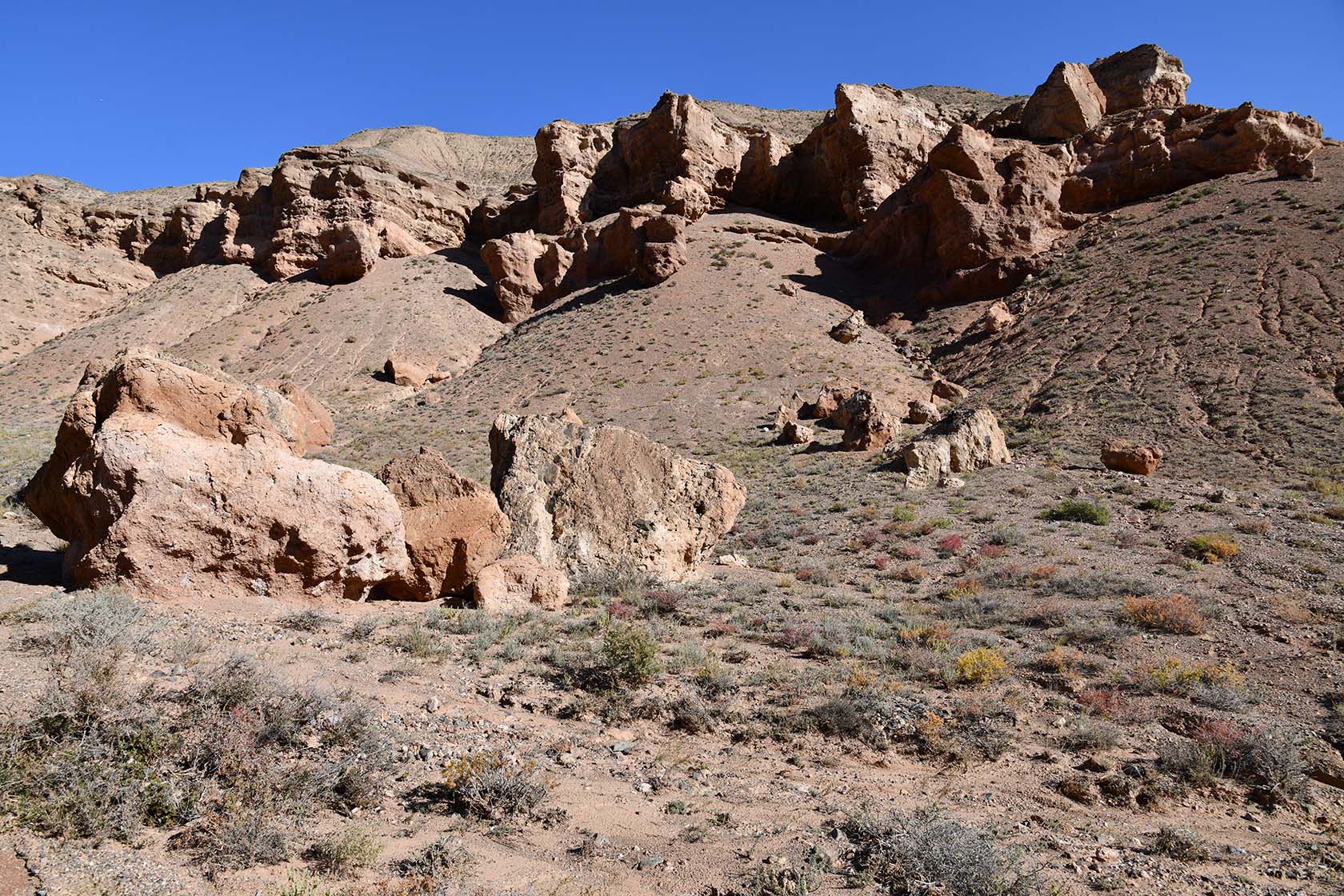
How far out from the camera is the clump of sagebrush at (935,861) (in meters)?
3.62

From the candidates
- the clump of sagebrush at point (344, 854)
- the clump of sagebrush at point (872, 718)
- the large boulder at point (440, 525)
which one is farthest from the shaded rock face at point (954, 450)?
the clump of sagebrush at point (344, 854)

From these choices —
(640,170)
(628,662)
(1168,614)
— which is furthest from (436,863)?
(640,170)

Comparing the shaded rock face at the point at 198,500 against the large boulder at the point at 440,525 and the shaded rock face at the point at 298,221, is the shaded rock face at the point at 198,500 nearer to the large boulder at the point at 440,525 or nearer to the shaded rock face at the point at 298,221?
the large boulder at the point at 440,525

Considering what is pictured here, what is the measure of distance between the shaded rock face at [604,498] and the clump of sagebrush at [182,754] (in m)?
4.81

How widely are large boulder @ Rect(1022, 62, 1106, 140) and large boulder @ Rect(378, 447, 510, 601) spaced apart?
143ft

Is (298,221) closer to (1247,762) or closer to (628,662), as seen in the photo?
(628,662)

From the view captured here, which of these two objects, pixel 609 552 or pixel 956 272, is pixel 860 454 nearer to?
pixel 609 552

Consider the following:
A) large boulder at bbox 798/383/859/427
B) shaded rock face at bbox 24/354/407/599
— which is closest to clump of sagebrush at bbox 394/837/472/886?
shaded rock face at bbox 24/354/407/599

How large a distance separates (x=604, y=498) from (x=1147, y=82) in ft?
154

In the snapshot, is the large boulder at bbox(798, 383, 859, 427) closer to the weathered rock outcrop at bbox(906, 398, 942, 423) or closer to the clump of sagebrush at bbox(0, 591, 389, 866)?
the weathered rock outcrop at bbox(906, 398, 942, 423)

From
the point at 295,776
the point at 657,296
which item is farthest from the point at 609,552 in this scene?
the point at 657,296

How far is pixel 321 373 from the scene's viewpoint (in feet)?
114

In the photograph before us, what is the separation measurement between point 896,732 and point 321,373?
35.6 metres

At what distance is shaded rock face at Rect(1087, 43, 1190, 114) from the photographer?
39.7m
